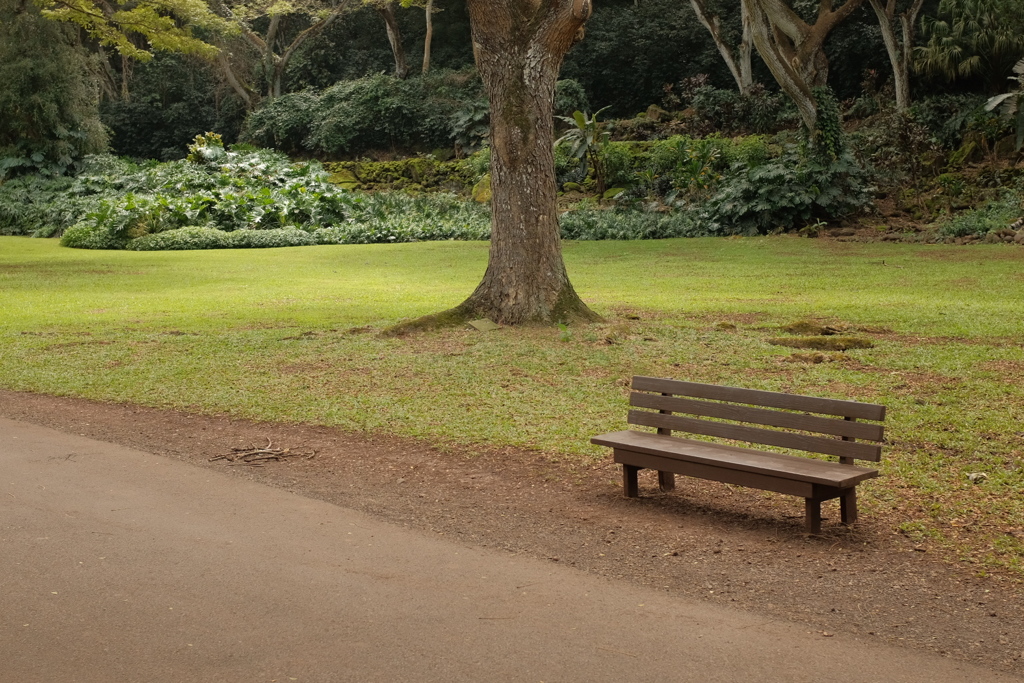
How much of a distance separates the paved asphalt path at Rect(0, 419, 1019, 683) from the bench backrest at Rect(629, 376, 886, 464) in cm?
132

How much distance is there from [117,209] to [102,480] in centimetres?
2168

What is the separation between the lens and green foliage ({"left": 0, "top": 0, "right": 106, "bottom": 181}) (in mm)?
32062

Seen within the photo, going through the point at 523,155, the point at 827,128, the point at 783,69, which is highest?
the point at 783,69

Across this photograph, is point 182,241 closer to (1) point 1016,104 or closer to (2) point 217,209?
(2) point 217,209

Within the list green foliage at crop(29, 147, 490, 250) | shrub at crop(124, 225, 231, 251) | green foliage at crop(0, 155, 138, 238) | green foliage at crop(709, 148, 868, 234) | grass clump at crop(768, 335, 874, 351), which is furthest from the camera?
green foliage at crop(0, 155, 138, 238)

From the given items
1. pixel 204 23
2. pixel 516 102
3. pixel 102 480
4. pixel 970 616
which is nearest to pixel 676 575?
pixel 970 616

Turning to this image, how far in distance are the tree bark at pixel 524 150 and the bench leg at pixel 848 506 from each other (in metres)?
6.28

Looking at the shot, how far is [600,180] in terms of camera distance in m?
29.2

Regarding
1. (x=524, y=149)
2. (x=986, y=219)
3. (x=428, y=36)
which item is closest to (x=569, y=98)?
(x=428, y=36)

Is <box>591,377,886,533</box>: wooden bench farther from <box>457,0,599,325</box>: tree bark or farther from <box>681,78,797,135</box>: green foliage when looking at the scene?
<box>681,78,797,135</box>: green foliage

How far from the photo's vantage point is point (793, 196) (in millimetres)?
23484

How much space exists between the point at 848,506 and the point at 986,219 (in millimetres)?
18363

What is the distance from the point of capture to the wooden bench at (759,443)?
514 centimetres

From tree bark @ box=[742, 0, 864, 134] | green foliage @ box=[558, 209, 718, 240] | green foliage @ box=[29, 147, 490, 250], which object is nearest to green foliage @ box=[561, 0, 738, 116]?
green foliage @ box=[29, 147, 490, 250]
